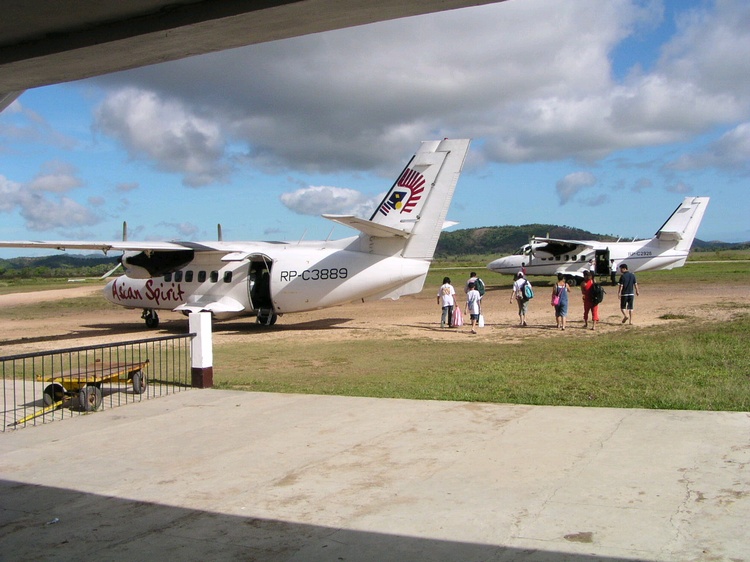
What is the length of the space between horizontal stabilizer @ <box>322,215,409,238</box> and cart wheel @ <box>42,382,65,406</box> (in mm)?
8795

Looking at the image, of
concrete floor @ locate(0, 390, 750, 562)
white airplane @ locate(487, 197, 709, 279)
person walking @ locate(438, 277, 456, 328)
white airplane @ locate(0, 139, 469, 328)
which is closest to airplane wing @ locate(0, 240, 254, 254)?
white airplane @ locate(0, 139, 469, 328)

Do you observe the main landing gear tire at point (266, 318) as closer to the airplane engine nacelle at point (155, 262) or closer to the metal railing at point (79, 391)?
the airplane engine nacelle at point (155, 262)

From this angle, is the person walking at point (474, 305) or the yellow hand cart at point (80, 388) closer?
the yellow hand cart at point (80, 388)

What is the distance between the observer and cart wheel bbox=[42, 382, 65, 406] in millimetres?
9766

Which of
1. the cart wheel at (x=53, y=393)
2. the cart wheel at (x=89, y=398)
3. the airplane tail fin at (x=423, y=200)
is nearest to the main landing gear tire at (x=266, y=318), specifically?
the airplane tail fin at (x=423, y=200)

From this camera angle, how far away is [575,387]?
33.8 ft

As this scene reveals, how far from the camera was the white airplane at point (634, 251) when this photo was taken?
38.2 m

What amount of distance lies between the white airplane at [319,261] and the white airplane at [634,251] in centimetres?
1891

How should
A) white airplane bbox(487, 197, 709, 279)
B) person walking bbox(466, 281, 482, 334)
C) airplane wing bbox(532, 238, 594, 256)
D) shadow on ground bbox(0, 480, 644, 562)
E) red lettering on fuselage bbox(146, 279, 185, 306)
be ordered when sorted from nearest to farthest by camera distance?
shadow on ground bbox(0, 480, 644, 562) → person walking bbox(466, 281, 482, 334) → red lettering on fuselage bbox(146, 279, 185, 306) → white airplane bbox(487, 197, 709, 279) → airplane wing bbox(532, 238, 594, 256)

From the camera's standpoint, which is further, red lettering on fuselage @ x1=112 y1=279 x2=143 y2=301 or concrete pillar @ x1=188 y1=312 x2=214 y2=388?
red lettering on fuselage @ x1=112 y1=279 x2=143 y2=301

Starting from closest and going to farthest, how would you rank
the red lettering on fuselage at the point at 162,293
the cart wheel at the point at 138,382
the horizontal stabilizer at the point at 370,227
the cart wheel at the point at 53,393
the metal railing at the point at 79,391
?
the metal railing at the point at 79,391
the cart wheel at the point at 53,393
the cart wheel at the point at 138,382
the horizontal stabilizer at the point at 370,227
the red lettering on fuselage at the point at 162,293

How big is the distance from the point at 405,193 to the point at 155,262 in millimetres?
8871

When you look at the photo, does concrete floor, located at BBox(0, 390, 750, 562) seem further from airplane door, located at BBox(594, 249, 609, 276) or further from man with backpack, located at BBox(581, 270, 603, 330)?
airplane door, located at BBox(594, 249, 609, 276)

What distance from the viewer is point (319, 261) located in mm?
20766
